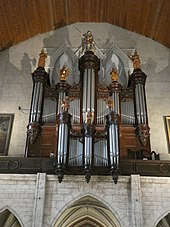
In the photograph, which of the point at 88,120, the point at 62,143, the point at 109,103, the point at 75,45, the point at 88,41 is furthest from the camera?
the point at 75,45

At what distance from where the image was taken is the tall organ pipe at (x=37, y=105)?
1506 centimetres

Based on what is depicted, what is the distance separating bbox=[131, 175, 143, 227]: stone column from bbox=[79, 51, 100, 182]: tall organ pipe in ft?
5.36

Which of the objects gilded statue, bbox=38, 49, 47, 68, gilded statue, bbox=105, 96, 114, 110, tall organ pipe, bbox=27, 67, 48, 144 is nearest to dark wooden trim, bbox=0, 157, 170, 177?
tall organ pipe, bbox=27, 67, 48, 144

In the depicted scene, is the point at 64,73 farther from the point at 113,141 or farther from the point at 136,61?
the point at 113,141

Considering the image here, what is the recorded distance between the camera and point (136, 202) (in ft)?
42.3

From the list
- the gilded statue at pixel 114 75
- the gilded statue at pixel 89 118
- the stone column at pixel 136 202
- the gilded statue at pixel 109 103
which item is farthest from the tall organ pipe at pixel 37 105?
the stone column at pixel 136 202

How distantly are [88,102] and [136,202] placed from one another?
479 centimetres

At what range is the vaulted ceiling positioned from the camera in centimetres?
1767

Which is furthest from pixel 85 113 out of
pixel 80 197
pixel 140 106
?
pixel 80 197

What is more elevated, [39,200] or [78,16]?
[78,16]

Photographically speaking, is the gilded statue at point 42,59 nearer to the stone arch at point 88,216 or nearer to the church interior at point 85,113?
the church interior at point 85,113

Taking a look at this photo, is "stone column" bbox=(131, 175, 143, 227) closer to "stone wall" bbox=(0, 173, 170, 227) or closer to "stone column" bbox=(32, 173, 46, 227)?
"stone wall" bbox=(0, 173, 170, 227)

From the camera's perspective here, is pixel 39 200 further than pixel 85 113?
No

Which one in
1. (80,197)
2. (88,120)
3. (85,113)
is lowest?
(80,197)
